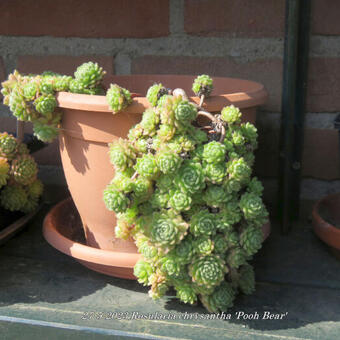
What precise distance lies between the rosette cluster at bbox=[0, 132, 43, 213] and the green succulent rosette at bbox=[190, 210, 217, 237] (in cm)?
40

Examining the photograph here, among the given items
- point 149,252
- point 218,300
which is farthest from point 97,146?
point 218,300

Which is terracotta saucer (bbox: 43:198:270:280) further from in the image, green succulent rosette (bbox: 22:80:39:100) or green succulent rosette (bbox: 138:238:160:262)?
green succulent rosette (bbox: 22:80:39:100)

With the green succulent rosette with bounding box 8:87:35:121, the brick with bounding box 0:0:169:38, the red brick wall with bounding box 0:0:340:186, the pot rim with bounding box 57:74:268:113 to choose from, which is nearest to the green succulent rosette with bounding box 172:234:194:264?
the pot rim with bounding box 57:74:268:113

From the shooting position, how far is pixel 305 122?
112cm

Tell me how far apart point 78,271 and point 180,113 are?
0.39m

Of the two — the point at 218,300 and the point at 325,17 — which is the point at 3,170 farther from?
the point at 325,17

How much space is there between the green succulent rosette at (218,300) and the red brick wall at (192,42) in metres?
0.44

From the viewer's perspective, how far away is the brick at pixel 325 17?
1.05m

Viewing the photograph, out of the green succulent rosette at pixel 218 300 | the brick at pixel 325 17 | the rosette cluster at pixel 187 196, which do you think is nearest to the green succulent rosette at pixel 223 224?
the rosette cluster at pixel 187 196

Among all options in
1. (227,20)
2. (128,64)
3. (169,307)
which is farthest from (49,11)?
(169,307)

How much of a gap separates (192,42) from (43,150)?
1.52 ft

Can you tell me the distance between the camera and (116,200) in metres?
0.71

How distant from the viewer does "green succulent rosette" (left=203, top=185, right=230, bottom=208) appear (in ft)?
2.35

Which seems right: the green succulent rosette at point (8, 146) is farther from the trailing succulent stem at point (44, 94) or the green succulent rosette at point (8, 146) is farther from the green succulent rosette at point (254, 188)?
the green succulent rosette at point (254, 188)
